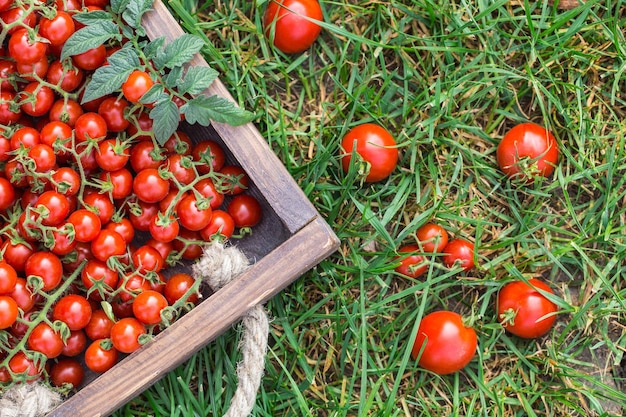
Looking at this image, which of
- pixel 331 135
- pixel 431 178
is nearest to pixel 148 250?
pixel 331 135

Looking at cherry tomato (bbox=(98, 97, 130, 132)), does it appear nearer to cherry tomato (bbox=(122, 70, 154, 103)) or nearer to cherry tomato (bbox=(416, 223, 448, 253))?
cherry tomato (bbox=(122, 70, 154, 103))

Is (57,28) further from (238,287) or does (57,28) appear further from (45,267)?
(238,287)

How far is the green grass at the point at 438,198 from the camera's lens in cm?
203

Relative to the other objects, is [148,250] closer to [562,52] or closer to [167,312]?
[167,312]

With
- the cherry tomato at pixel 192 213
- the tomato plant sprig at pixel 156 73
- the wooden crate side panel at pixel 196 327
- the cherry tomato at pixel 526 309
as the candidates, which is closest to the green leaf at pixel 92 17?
the tomato plant sprig at pixel 156 73

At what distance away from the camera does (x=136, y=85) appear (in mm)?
1676

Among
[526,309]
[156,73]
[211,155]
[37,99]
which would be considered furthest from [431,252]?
[37,99]

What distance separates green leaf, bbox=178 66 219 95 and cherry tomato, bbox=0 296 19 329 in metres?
0.62

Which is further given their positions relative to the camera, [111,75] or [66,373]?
[66,373]

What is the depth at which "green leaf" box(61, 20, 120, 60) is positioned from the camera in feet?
5.44

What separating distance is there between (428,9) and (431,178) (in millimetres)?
491

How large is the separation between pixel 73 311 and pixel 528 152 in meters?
1.28

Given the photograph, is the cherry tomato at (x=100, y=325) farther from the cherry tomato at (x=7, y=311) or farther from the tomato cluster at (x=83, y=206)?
the cherry tomato at (x=7, y=311)

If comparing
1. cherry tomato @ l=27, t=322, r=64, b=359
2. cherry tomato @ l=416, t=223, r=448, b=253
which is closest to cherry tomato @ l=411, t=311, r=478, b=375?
cherry tomato @ l=416, t=223, r=448, b=253
